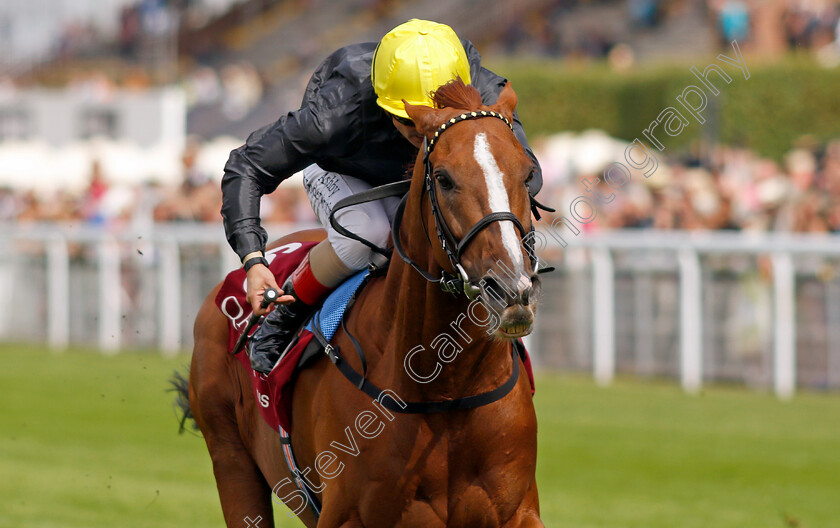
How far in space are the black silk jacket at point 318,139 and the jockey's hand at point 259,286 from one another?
0.32ft

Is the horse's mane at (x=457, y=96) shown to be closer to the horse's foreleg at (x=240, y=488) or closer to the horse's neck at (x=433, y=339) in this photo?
the horse's neck at (x=433, y=339)

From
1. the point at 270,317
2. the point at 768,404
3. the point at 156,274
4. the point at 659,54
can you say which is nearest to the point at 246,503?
the point at 270,317

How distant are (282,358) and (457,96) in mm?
1165

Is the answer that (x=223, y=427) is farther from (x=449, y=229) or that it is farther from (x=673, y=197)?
(x=673, y=197)

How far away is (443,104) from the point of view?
3.39 metres

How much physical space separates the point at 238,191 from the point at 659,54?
19.7 m

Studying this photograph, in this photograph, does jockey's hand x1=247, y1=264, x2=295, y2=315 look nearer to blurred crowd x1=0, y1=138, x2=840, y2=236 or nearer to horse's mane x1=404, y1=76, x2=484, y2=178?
horse's mane x1=404, y1=76, x2=484, y2=178

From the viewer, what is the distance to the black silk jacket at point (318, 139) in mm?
3885

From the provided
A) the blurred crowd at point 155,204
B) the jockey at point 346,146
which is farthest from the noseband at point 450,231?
the blurred crowd at point 155,204

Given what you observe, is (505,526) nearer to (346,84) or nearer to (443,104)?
(443,104)

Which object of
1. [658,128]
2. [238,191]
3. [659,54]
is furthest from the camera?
[659,54]

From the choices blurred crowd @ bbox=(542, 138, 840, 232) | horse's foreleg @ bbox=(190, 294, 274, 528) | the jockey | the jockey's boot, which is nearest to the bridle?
the jockey

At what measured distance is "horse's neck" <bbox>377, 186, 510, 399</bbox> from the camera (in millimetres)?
3410

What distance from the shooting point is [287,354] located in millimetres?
4066
